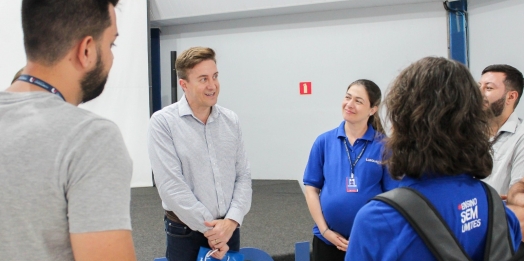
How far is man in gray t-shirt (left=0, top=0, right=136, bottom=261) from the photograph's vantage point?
2.11 ft

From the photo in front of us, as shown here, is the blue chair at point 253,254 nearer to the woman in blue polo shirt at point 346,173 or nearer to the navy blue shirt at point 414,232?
the woman in blue polo shirt at point 346,173

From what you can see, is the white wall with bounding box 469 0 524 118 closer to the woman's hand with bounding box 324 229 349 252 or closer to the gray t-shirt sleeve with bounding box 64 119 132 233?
the woman's hand with bounding box 324 229 349 252

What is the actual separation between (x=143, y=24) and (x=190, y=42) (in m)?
0.70

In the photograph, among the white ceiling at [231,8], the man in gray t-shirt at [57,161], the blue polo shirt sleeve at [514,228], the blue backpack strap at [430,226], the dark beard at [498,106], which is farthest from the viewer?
the white ceiling at [231,8]

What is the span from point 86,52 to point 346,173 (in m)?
1.45

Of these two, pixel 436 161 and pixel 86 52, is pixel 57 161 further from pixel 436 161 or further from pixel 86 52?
pixel 436 161

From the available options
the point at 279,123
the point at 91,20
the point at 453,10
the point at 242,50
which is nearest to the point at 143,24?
the point at 242,50

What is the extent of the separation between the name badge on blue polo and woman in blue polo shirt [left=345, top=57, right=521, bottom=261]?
0.95 meters

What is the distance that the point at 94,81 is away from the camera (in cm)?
75

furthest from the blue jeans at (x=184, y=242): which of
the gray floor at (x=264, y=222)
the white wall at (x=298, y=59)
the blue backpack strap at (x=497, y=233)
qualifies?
the white wall at (x=298, y=59)

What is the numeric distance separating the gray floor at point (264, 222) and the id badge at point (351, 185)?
1039mm

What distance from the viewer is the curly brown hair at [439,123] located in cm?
92

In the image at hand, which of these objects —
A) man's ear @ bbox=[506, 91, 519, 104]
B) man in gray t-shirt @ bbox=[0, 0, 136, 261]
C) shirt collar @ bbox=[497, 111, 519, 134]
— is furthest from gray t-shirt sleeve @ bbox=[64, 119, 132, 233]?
man's ear @ bbox=[506, 91, 519, 104]

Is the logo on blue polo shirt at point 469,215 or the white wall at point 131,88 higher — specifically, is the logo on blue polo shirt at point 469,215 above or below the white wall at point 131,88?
below
